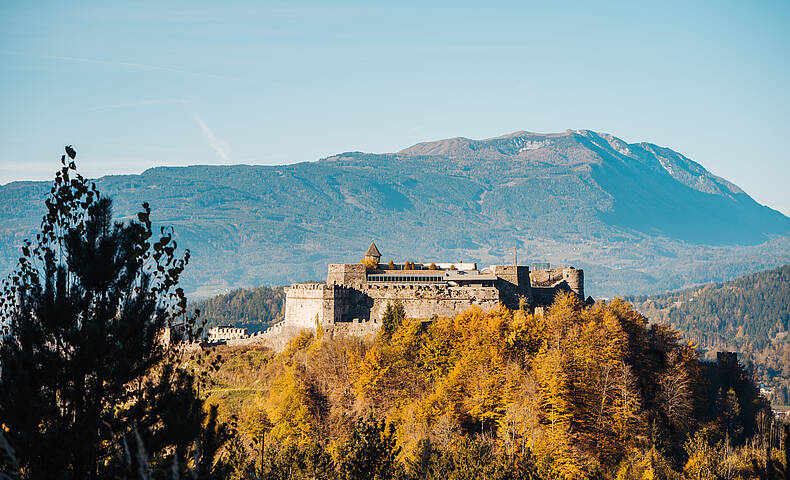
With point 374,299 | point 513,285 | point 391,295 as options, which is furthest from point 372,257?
point 513,285

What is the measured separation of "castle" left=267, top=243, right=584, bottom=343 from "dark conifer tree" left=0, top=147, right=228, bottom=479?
2126 inches

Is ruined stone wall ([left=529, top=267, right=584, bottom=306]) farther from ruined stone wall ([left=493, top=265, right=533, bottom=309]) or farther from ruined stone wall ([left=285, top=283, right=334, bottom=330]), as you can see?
ruined stone wall ([left=285, top=283, right=334, bottom=330])

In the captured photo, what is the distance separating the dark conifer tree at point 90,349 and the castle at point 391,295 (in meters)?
54.0

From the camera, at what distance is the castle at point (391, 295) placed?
8194 cm

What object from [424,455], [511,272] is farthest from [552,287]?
[424,455]

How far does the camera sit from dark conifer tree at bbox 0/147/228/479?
24891mm

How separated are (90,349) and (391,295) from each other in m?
58.9

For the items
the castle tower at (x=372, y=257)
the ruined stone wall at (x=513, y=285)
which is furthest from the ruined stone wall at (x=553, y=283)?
the castle tower at (x=372, y=257)

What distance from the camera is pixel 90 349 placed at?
1017 inches

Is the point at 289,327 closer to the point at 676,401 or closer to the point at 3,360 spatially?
the point at 676,401

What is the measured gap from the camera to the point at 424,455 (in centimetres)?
5325

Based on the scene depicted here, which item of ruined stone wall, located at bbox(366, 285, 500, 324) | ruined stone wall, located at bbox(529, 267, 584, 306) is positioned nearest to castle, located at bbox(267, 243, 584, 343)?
ruined stone wall, located at bbox(366, 285, 500, 324)

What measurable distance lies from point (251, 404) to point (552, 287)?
32692 millimetres

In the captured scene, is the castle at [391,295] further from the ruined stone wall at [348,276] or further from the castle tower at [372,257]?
the castle tower at [372,257]
